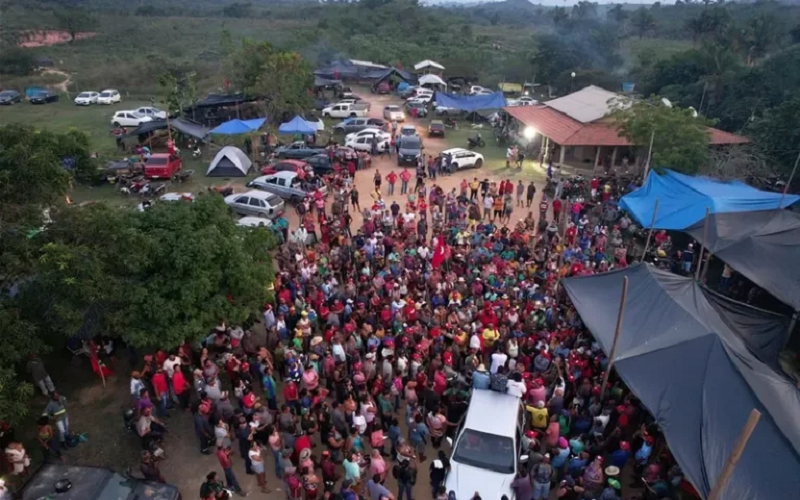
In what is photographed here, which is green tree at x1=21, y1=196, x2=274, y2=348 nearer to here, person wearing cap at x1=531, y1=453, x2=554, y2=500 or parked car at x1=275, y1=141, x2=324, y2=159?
person wearing cap at x1=531, y1=453, x2=554, y2=500

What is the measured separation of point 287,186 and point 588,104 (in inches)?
667

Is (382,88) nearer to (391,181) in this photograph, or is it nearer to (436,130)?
(436,130)

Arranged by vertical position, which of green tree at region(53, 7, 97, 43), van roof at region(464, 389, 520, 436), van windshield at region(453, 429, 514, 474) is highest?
green tree at region(53, 7, 97, 43)

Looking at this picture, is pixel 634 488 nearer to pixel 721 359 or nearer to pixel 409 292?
pixel 721 359

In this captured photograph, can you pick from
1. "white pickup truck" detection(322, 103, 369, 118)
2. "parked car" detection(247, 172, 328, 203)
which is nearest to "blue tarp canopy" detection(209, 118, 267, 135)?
"parked car" detection(247, 172, 328, 203)

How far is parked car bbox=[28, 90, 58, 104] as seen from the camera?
3931 cm

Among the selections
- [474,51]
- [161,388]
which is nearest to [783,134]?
[161,388]

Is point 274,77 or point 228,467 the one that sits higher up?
point 274,77

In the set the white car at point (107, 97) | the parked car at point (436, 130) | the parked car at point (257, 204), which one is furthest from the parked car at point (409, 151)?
the white car at point (107, 97)

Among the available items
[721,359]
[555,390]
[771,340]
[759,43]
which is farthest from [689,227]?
[759,43]

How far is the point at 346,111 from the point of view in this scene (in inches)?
1355

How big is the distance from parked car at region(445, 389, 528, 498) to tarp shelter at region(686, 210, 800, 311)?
760cm

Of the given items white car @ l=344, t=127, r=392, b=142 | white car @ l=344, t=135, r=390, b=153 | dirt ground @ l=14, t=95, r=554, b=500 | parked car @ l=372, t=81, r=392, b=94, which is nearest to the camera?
dirt ground @ l=14, t=95, r=554, b=500

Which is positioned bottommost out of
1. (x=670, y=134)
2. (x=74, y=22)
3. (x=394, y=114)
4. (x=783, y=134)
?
(x=394, y=114)
